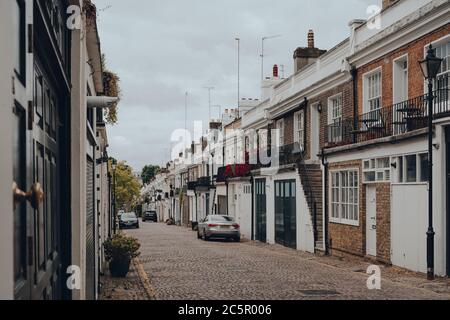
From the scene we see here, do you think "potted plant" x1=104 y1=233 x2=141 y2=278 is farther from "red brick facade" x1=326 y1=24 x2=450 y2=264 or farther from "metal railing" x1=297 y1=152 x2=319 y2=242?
"metal railing" x1=297 y1=152 x2=319 y2=242

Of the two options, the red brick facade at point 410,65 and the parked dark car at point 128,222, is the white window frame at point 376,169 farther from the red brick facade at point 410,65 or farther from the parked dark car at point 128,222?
the parked dark car at point 128,222

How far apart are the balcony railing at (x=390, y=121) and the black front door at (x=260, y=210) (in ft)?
27.4

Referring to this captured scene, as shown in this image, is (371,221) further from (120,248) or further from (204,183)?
(204,183)

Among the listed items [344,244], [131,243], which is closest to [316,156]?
[344,244]

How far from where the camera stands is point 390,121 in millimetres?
17422

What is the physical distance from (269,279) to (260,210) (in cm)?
1655

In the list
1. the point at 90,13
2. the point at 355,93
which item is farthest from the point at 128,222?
the point at 90,13

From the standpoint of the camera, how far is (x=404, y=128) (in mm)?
16328

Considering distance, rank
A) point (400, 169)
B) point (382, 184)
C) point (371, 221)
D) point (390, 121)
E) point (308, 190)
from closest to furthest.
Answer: point (400, 169), point (382, 184), point (390, 121), point (371, 221), point (308, 190)

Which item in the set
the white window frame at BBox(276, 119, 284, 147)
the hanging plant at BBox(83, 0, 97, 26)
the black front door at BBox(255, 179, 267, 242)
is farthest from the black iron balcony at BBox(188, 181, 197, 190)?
the hanging plant at BBox(83, 0, 97, 26)

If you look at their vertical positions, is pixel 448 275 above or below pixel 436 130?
below

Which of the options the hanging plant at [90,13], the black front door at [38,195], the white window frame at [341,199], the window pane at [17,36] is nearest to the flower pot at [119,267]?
the hanging plant at [90,13]
